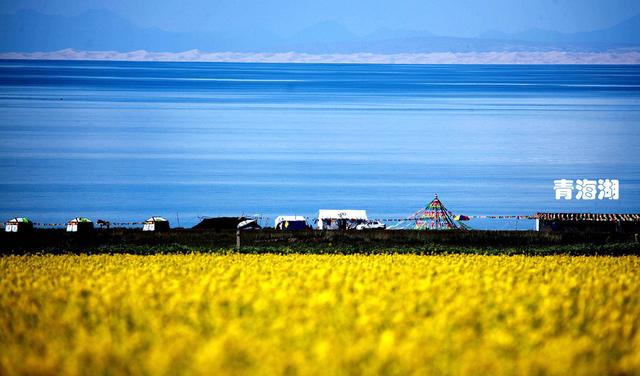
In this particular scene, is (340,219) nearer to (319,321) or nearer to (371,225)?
(371,225)

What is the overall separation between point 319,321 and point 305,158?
267 feet

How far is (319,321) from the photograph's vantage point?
12977 mm

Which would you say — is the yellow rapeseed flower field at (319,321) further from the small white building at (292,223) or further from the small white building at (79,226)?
the small white building at (292,223)

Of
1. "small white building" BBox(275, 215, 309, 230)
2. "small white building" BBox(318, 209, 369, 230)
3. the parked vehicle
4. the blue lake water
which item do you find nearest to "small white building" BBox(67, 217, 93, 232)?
"small white building" BBox(275, 215, 309, 230)

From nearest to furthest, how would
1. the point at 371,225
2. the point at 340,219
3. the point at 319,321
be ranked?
the point at 319,321 → the point at 371,225 → the point at 340,219

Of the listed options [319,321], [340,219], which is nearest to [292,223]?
[340,219]

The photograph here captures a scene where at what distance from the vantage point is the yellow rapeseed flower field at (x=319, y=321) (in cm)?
1027

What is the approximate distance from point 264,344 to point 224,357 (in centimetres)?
92

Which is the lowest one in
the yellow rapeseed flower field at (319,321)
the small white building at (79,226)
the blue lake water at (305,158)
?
the yellow rapeseed flower field at (319,321)

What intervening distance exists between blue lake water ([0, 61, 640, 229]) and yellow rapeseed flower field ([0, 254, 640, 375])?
39638 mm

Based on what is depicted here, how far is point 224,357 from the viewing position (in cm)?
1032

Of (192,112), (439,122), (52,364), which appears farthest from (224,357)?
(192,112)

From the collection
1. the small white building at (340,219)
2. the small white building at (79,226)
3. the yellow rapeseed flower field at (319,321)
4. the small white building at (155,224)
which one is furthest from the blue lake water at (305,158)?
the yellow rapeseed flower field at (319,321)

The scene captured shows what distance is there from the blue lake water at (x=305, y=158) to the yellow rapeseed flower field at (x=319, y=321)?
130ft
